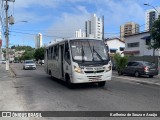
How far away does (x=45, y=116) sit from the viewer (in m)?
9.36

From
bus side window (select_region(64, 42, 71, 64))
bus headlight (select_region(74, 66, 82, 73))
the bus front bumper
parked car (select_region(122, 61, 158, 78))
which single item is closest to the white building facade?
parked car (select_region(122, 61, 158, 78))

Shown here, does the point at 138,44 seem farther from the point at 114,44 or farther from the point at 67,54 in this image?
the point at 67,54

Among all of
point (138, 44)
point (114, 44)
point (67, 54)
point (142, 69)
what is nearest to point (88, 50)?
point (67, 54)

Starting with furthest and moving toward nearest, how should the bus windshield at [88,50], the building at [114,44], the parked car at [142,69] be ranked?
the building at [114,44]
the parked car at [142,69]
the bus windshield at [88,50]

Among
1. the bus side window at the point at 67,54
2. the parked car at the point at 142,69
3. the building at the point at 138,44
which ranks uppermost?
the building at the point at 138,44

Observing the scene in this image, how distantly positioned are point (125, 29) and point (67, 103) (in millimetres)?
59568

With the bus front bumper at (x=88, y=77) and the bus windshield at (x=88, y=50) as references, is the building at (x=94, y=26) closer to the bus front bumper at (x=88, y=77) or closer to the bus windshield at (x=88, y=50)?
the bus windshield at (x=88, y=50)

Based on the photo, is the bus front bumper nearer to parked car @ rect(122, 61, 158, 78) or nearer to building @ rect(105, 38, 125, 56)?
parked car @ rect(122, 61, 158, 78)

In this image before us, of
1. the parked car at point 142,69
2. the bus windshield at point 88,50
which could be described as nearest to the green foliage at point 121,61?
the parked car at point 142,69

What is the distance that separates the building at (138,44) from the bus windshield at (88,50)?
126ft

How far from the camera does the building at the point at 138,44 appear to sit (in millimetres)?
54562

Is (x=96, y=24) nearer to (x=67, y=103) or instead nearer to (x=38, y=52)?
(x=38, y=52)

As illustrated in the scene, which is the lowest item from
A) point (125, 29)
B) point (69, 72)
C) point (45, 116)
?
point (45, 116)

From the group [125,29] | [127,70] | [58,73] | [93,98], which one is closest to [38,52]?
[125,29]
